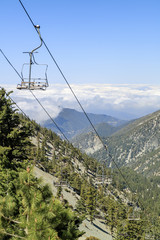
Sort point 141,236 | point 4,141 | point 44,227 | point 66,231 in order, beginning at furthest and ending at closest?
point 141,236
point 4,141
point 66,231
point 44,227

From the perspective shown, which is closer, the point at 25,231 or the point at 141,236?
the point at 25,231

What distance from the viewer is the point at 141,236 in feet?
217

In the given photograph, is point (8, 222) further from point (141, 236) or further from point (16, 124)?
point (141, 236)

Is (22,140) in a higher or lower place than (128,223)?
higher

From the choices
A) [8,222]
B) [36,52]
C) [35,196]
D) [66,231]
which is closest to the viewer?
[35,196]

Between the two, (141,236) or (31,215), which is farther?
(141,236)

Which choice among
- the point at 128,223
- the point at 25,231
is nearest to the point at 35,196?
the point at 25,231

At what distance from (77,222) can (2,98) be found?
56.2ft

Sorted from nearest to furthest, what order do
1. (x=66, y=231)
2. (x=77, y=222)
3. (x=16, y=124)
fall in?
1. (x=66, y=231)
2. (x=77, y=222)
3. (x=16, y=124)

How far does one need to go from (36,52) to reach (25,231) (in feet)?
32.7

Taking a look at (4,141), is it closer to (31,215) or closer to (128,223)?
(31,215)

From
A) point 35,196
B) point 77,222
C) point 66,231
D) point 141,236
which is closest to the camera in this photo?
point 35,196

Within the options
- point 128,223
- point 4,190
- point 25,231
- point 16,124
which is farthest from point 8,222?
point 128,223

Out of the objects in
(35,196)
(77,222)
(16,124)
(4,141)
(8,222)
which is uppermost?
(16,124)
